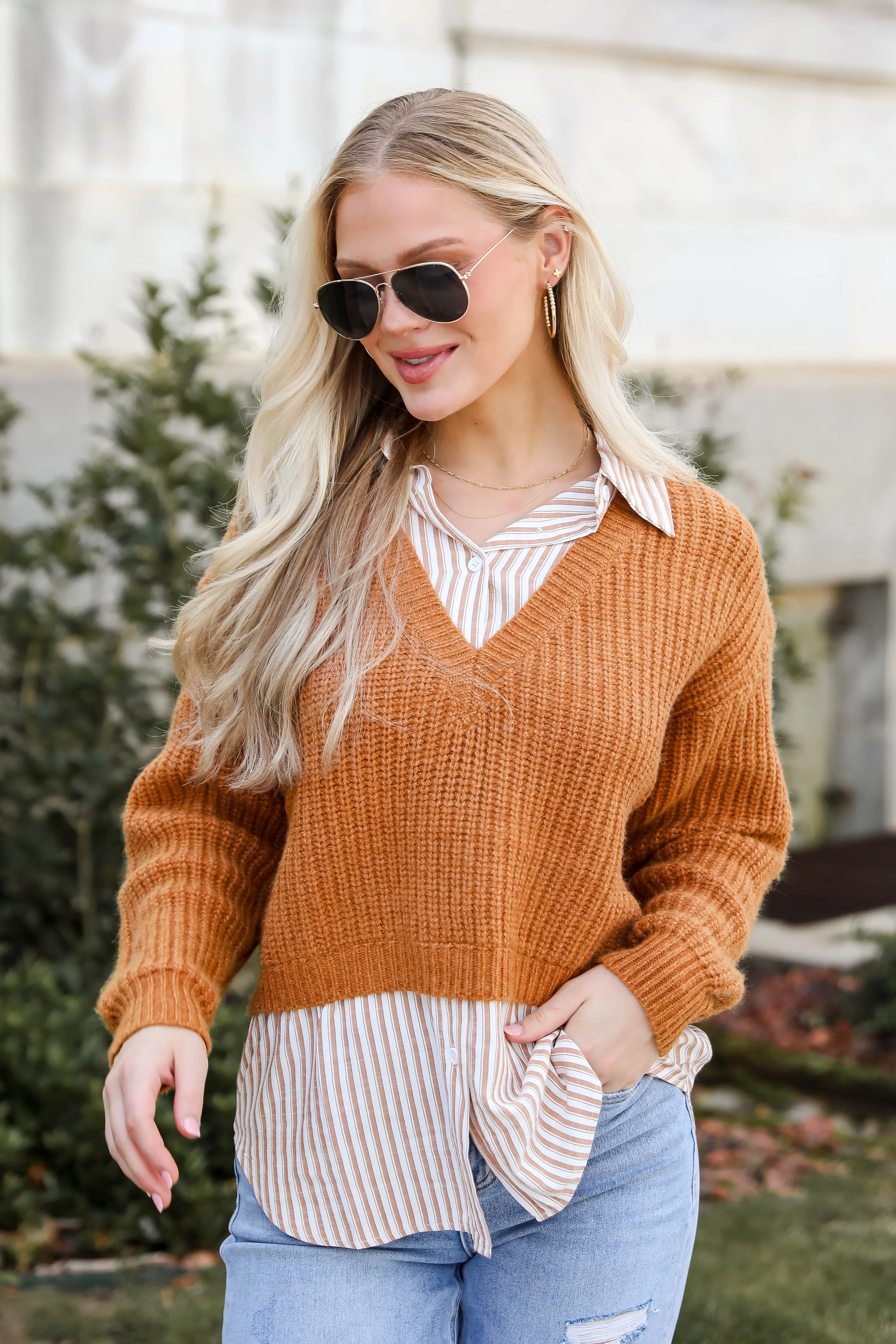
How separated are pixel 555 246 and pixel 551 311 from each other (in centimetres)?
9

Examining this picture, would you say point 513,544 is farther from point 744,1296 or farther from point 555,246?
point 744,1296

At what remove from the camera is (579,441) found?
86.0 inches

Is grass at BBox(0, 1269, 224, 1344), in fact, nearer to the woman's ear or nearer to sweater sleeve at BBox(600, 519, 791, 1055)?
sweater sleeve at BBox(600, 519, 791, 1055)

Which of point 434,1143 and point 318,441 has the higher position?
point 318,441

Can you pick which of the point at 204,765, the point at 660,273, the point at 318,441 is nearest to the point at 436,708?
the point at 204,765

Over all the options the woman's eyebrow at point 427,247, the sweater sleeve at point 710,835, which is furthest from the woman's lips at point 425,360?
the sweater sleeve at point 710,835

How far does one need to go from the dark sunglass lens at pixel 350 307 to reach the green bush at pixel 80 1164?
2.11 metres

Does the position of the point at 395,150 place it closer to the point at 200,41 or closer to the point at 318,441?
the point at 318,441

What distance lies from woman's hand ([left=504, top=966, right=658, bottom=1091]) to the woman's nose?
88 centimetres

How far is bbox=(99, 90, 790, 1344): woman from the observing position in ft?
6.12

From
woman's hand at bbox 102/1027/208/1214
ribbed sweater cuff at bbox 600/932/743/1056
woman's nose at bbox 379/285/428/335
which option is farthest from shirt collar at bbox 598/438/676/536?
woman's hand at bbox 102/1027/208/1214

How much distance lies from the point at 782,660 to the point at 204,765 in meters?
3.46

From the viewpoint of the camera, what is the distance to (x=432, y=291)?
194 centimetres

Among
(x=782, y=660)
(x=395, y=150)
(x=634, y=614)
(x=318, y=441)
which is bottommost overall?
(x=782, y=660)
